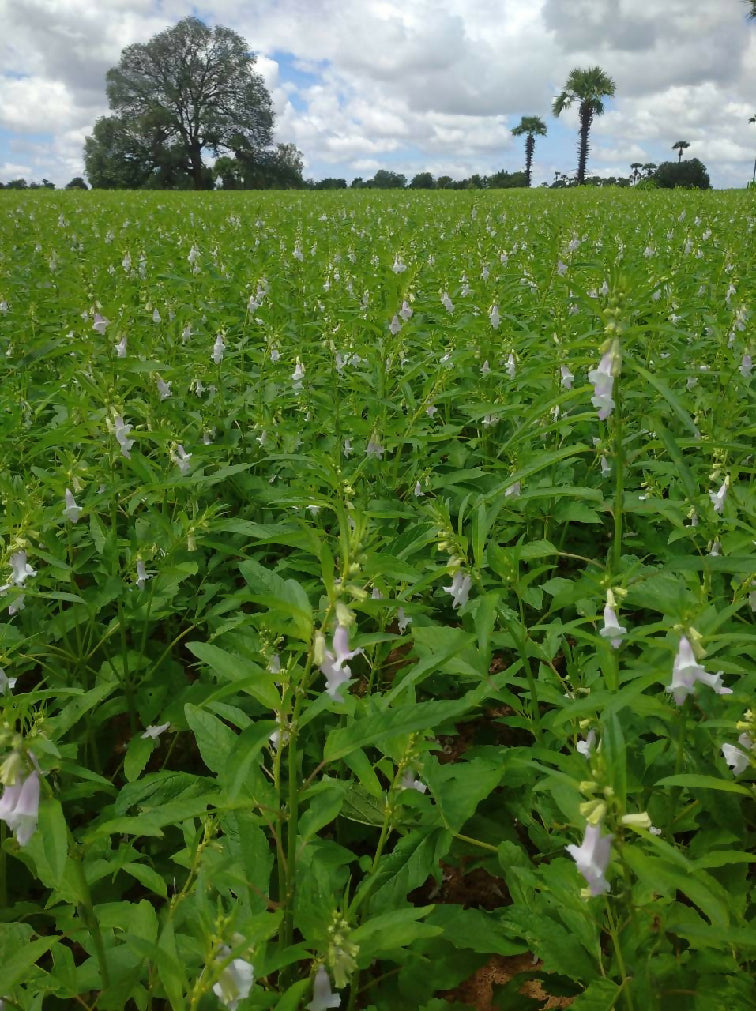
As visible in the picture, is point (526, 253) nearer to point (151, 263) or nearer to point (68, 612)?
point (151, 263)

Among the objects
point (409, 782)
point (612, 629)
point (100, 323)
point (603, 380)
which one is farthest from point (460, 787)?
point (100, 323)

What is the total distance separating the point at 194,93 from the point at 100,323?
2957 inches

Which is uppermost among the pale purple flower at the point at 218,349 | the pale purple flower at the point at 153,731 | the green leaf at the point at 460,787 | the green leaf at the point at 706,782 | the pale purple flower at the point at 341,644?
the pale purple flower at the point at 218,349

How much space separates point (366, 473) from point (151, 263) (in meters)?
6.07

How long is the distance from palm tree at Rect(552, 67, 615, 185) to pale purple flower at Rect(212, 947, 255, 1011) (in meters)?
66.4

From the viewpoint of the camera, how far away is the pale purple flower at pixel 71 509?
2.87m

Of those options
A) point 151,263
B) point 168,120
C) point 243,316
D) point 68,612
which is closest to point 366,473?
point 68,612

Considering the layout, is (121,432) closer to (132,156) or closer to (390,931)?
(390,931)

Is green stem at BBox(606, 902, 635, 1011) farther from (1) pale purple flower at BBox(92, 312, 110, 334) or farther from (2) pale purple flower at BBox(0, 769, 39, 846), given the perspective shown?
(1) pale purple flower at BBox(92, 312, 110, 334)

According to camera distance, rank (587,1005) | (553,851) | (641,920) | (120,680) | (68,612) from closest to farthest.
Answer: (587,1005)
(641,920)
(553,851)
(120,680)
(68,612)

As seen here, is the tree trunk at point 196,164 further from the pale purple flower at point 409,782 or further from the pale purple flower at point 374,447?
the pale purple flower at point 409,782

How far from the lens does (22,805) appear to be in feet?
4.70

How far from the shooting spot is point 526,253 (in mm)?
9227

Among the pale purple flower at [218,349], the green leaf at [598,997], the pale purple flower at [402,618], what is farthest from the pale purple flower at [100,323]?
the green leaf at [598,997]
